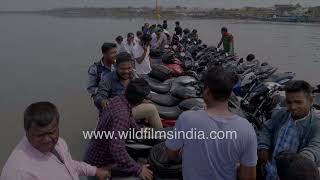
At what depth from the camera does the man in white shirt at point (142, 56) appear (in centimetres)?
732

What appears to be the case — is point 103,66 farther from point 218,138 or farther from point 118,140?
point 218,138

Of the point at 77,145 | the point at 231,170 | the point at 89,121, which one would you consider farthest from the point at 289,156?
the point at 89,121

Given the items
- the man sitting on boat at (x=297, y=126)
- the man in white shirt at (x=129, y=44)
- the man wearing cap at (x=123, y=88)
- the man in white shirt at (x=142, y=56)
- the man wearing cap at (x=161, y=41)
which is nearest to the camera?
the man sitting on boat at (x=297, y=126)

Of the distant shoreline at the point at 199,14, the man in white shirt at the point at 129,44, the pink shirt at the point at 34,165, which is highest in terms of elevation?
the pink shirt at the point at 34,165

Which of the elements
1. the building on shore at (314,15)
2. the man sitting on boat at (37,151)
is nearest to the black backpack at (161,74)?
the man sitting on boat at (37,151)

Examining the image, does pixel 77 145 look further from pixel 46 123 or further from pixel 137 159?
pixel 46 123

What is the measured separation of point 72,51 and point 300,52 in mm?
10533

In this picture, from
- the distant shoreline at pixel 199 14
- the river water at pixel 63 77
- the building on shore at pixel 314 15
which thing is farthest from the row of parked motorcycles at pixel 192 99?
the distant shoreline at pixel 199 14

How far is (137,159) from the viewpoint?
3.16 meters

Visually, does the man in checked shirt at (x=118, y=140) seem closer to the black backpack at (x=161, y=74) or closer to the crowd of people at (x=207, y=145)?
the crowd of people at (x=207, y=145)

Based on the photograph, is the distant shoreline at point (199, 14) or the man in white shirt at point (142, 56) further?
the distant shoreline at point (199, 14)

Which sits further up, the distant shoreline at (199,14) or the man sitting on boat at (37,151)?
the man sitting on boat at (37,151)

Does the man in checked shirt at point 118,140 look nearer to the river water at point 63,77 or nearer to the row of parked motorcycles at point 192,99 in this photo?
the row of parked motorcycles at point 192,99

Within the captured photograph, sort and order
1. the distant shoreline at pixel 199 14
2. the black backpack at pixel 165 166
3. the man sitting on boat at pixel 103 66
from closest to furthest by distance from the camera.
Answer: the black backpack at pixel 165 166
the man sitting on boat at pixel 103 66
the distant shoreline at pixel 199 14
